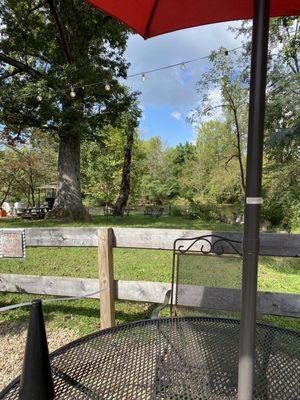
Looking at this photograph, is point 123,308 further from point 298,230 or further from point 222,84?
point 222,84

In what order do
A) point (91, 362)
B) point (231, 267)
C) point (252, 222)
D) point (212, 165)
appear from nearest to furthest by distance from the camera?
point (252, 222)
point (91, 362)
point (231, 267)
point (212, 165)

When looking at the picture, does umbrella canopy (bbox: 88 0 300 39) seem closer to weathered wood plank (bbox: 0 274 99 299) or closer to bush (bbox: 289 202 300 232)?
weathered wood plank (bbox: 0 274 99 299)

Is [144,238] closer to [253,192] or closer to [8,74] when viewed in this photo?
[253,192]

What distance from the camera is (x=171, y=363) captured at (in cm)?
113

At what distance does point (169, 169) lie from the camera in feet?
114

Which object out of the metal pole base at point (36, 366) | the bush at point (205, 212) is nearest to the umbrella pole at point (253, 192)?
the metal pole base at point (36, 366)

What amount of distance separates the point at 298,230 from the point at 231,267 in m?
6.96

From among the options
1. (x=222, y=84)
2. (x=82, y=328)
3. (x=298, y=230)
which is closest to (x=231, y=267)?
(x=82, y=328)

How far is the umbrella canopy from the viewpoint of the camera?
118cm

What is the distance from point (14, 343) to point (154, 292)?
1.15 m

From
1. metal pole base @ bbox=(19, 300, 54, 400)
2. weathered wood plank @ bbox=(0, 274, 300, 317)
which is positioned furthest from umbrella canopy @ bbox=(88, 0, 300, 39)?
weathered wood plank @ bbox=(0, 274, 300, 317)

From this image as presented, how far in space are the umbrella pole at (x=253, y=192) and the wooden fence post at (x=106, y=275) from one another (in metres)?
1.73

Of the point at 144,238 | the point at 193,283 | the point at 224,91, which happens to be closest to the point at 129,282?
the point at 144,238

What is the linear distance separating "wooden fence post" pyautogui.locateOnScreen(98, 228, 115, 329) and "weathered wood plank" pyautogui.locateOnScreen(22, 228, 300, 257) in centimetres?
7
